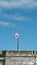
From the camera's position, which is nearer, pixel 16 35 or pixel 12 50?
pixel 12 50

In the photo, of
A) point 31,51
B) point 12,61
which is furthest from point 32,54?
point 12,61

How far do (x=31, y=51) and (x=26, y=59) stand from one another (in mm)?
1009

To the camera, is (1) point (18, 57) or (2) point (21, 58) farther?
(2) point (21, 58)

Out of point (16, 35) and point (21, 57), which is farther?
point (16, 35)

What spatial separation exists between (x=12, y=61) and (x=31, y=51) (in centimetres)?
235

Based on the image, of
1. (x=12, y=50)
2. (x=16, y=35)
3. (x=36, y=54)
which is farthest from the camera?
(x=16, y=35)

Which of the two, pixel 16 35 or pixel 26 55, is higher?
pixel 16 35

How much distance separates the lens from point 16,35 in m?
31.9

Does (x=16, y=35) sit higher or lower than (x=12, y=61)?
higher

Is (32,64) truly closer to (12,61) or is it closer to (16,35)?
(12,61)

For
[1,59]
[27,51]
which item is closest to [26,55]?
[27,51]

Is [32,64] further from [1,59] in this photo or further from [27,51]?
[1,59]

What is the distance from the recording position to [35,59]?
2945 centimetres

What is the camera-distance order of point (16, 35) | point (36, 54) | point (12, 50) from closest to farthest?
point (12, 50) < point (36, 54) < point (16, 35)
